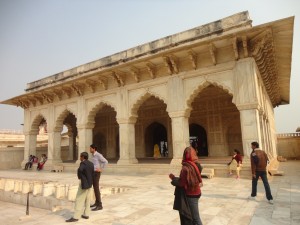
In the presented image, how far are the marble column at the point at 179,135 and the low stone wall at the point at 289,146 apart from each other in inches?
502

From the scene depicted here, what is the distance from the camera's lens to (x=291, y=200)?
482 cm

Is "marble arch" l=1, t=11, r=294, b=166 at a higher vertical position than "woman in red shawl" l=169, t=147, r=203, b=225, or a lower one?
higher

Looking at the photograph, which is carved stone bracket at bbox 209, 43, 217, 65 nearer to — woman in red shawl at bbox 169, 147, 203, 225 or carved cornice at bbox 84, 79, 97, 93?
carved cornice at bbox 84, 79, 97, 93

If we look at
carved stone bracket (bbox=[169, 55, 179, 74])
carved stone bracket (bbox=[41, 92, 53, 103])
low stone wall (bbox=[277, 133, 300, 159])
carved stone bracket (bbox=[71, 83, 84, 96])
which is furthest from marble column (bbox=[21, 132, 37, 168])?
low stone wall (bbox=[277, 133, 300, 159])

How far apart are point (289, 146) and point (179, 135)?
1322cm

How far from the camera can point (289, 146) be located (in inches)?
725

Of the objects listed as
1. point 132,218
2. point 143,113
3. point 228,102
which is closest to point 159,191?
point 132,218

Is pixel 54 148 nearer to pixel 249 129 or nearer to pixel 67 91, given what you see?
→ pixel 67 91

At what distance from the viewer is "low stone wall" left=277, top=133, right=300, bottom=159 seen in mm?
18016

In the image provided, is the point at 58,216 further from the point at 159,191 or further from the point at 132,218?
the point at 159,191

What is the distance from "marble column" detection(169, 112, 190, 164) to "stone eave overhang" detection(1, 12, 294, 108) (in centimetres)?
188

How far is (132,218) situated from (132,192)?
2.23 meters

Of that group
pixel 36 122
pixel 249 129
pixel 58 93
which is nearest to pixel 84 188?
pixel 249 129

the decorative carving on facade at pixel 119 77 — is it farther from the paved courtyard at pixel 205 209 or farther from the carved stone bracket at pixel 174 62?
the paved courtyard at pixel 205 209
